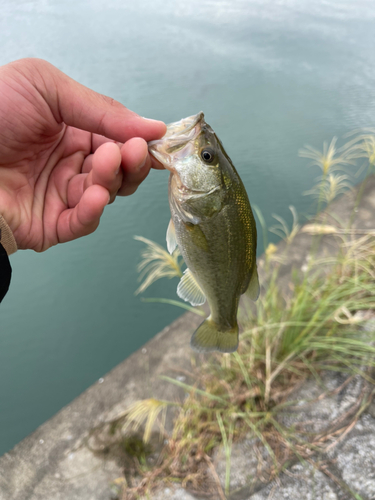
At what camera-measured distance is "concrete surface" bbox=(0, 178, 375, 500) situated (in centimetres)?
215

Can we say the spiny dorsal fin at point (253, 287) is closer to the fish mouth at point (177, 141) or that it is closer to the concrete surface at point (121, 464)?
the fish mouth at point (177, 141)

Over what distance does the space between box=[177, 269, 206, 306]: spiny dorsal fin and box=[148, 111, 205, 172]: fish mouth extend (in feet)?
1.76

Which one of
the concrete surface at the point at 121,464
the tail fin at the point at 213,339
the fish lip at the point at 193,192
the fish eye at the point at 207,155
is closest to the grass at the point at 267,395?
the concrete surface at the point at 121,464

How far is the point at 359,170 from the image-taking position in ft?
19.4

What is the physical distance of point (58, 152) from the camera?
200 cm

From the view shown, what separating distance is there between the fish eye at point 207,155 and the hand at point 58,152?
10.7 inches

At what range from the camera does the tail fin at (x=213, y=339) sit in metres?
1.56

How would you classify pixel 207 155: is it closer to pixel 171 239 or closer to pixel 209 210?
pixel 209 210

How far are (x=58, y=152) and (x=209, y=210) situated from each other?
1.17 metres

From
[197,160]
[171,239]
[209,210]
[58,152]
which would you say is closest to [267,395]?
[171,239]

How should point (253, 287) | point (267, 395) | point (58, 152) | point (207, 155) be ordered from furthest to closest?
point (267, 395) → point (58, 152) → point (253, 287) → point (207, 155)

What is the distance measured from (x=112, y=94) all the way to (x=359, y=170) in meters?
5.04

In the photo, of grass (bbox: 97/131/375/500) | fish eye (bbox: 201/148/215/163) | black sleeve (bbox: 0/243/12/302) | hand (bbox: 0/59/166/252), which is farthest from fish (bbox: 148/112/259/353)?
black sleeve (bbox: 0/243/12/302)

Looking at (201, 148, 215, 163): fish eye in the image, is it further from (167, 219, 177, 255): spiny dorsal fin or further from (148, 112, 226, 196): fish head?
(167, 219, 177, 255): spiny dorsal fin
